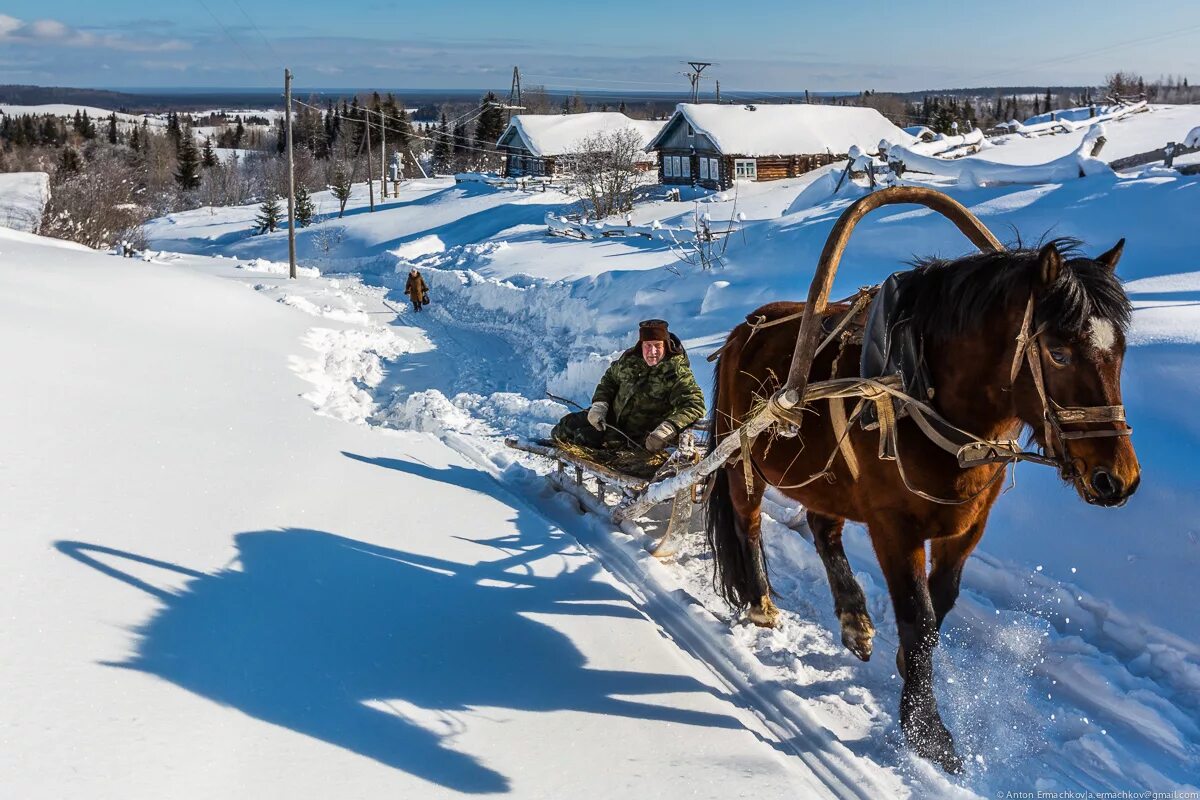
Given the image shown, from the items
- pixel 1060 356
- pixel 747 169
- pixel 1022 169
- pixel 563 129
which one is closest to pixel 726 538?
pixel 1060 356

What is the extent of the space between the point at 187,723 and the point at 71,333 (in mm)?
6730

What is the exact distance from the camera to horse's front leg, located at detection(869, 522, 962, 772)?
11.7ft

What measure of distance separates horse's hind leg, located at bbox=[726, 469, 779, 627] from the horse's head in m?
1.98

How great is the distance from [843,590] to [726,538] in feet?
2.35

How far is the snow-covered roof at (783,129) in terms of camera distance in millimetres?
39875

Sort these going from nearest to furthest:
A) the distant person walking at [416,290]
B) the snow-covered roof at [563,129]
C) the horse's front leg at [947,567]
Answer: the horse's front leg at [947,567] → the distant person walking at [416,290] → the snow-covered roof at [563,129]

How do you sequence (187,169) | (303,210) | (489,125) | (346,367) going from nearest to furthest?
(346,367) < (303,210) < (489,125) < (187,169)

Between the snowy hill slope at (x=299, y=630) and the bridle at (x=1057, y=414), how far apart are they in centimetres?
154

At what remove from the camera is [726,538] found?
496 cm

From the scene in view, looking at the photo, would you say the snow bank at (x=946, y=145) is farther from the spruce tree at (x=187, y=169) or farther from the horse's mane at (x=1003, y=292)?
the spruce tree at (x=187, y=169)

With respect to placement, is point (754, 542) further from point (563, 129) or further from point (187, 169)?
point (187, 169)

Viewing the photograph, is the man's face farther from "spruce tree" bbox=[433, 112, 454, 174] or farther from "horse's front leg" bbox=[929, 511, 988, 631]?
"spruce tree" bbox=[433, 112, 454, 174]

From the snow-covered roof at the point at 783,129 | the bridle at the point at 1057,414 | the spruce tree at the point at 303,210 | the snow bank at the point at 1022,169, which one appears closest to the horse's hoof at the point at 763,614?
the bridle at the point at 1057,414

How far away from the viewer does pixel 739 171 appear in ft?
133
